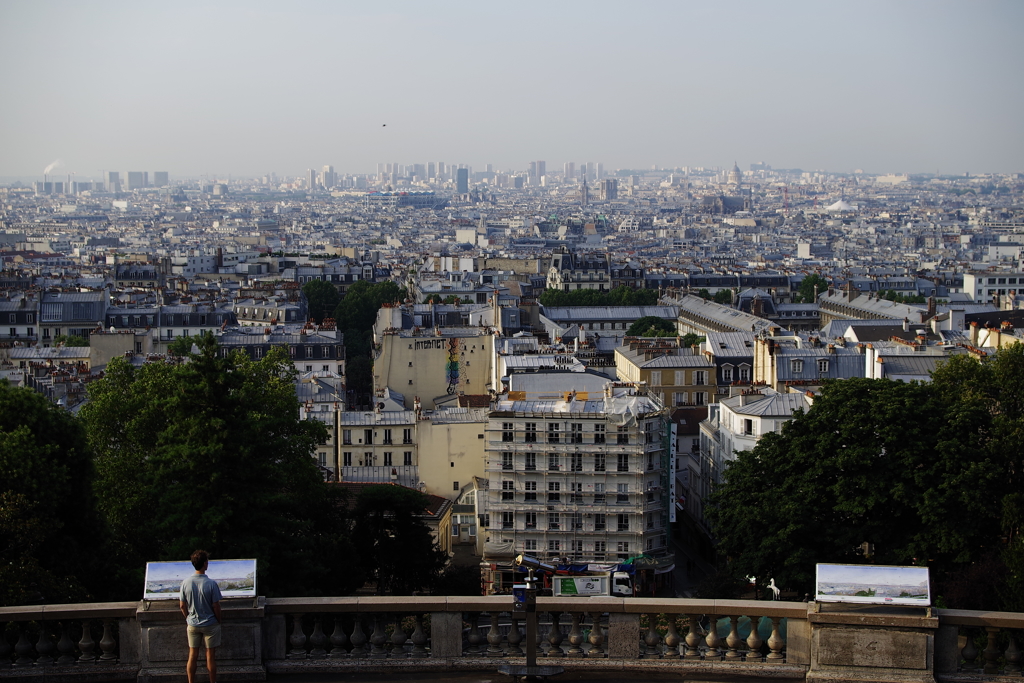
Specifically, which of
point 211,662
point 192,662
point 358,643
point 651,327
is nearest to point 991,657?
point 358,643

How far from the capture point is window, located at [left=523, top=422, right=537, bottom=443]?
1203 inches

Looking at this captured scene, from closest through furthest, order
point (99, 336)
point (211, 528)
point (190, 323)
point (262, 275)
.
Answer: point (211, 528) < point (99, 336) < point (190, 323) < point (262, 275)

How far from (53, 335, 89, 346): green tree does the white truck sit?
36.4 m

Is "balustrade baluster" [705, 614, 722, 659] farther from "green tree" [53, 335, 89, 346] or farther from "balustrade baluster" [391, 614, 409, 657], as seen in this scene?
"green tree" [53, 335, 89, 346]

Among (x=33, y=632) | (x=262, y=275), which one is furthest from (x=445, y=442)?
(x=262, y=275)

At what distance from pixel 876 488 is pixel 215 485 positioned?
11.2 m

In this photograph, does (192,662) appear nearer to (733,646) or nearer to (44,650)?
(44,650)

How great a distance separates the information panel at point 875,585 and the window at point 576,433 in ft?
69.6

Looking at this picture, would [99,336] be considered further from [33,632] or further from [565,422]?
[33,632]

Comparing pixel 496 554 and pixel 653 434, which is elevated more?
pixel 653 434

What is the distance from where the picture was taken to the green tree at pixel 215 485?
1814 cm

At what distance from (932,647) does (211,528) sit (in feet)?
36.9

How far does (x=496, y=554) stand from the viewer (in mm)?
30484

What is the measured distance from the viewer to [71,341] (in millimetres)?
59312
